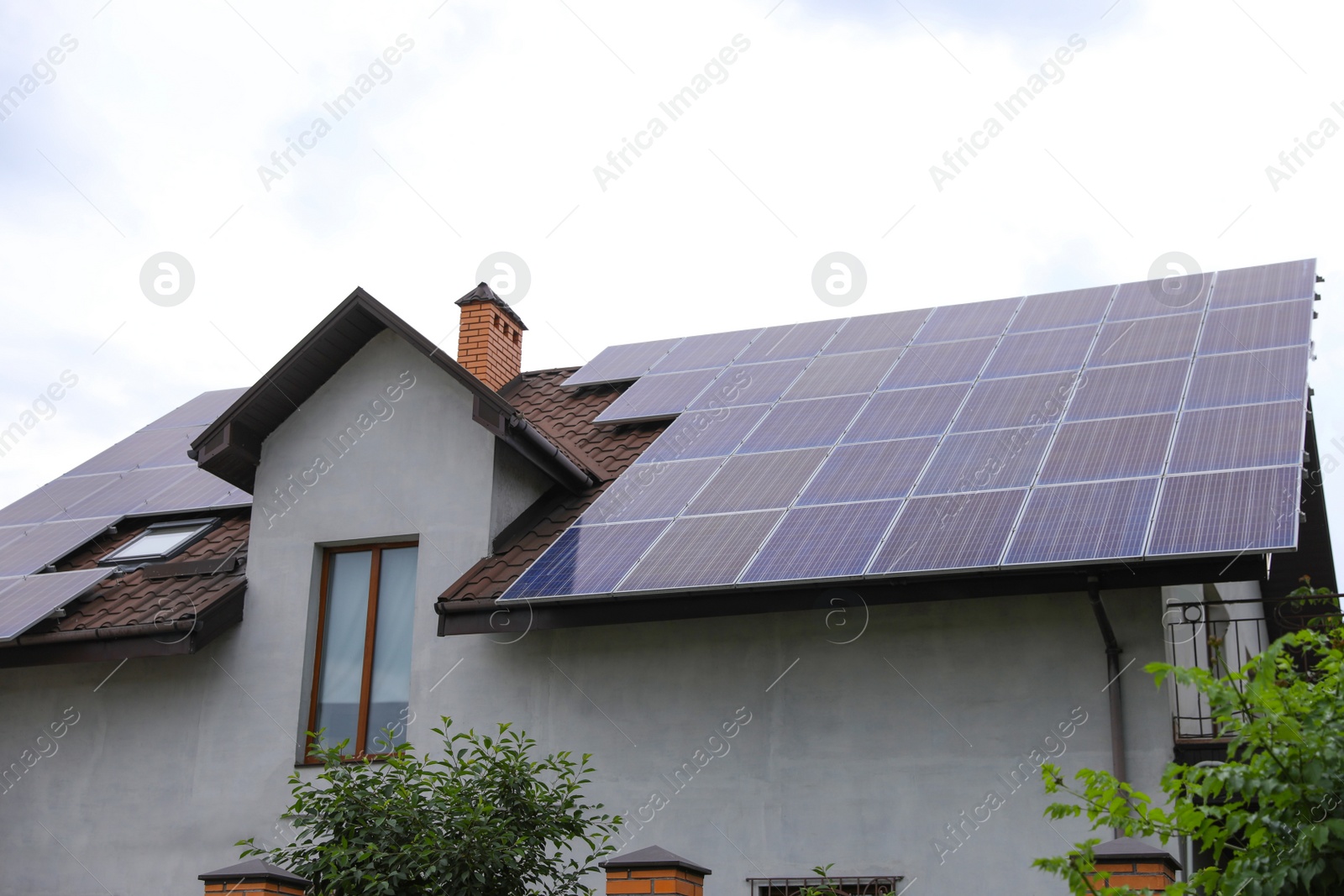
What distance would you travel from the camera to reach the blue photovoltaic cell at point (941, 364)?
1441cm

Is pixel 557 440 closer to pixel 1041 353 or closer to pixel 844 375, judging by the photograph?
pixel 844 375

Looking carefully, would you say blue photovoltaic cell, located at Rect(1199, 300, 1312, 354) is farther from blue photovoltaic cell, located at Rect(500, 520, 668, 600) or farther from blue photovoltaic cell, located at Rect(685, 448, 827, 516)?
blue photovoltaic cell, located at Rect(500, 520, 668, 600)

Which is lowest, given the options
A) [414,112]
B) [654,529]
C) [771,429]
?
[654,529]

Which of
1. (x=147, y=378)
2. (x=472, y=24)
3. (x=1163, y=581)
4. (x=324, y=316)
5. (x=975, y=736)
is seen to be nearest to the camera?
(x=1163, y=581)

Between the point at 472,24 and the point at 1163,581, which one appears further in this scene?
the point at 472,24

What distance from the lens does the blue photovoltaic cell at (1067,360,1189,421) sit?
12.4m

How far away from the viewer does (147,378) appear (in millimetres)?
22625

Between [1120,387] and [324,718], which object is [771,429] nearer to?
[1120,387]

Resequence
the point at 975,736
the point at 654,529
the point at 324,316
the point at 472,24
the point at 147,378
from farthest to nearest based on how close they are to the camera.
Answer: the point at 147,378
the point at 324,316
the point at 472,24
the point at 654,529
the point at 975,736

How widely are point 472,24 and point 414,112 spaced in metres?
1.17

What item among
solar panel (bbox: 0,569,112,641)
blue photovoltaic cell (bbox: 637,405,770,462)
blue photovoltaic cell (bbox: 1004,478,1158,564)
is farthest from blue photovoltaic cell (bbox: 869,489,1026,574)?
solar panel (bbox: 0,569,112,641)

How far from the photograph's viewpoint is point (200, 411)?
2012cm

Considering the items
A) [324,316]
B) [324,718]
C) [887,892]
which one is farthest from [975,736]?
[324,316]

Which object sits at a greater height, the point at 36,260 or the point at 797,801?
the point at 36,260
